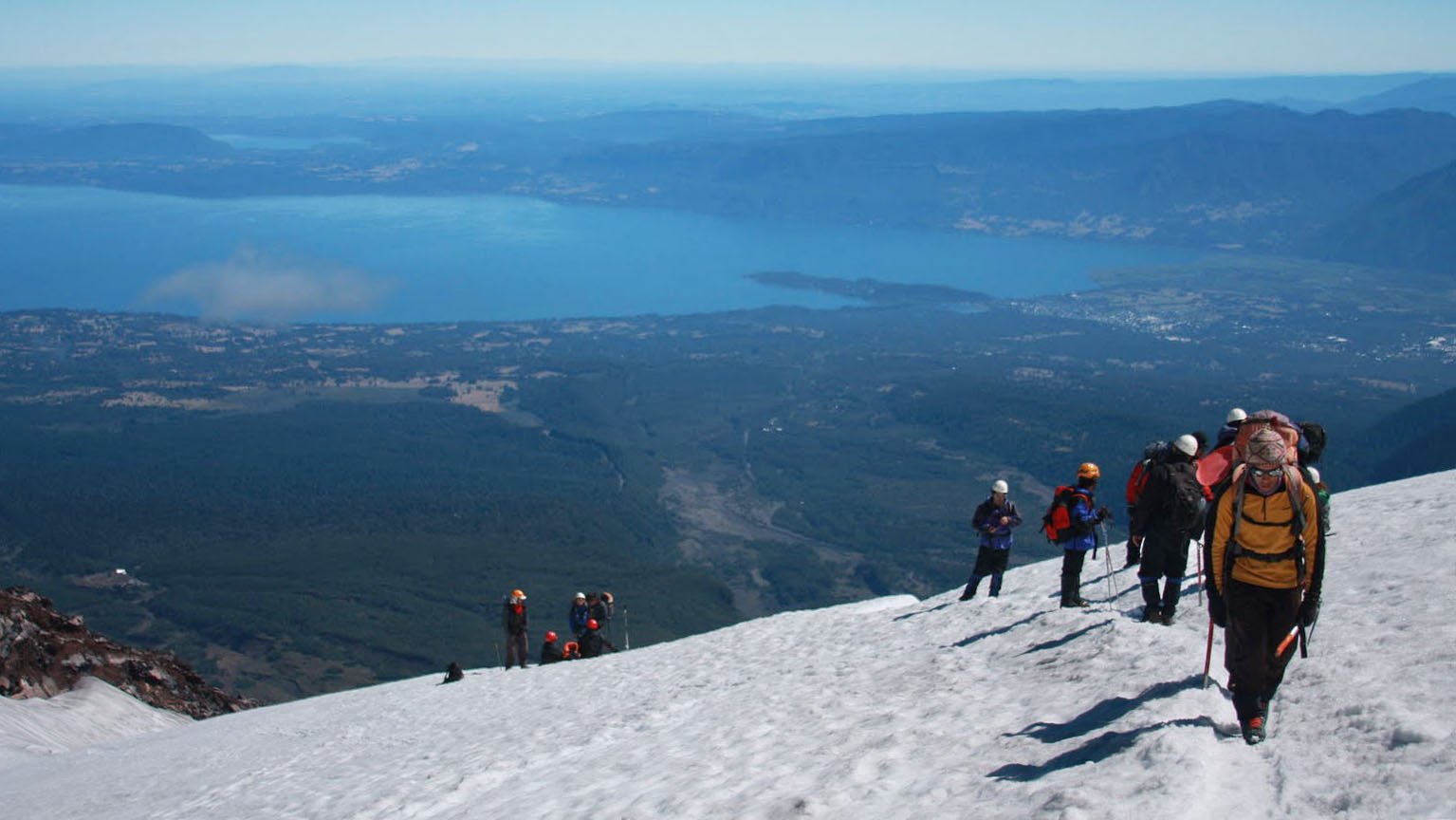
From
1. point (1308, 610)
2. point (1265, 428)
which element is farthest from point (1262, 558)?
point (1265, 428)

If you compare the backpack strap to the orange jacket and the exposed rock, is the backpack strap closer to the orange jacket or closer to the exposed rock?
the orange jacket

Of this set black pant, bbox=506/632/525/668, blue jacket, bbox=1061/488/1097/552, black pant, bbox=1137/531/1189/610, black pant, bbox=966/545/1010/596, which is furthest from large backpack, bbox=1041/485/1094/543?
black pant, bbox=506/632/525/668

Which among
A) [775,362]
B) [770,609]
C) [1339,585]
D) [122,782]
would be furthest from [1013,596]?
[775,362]

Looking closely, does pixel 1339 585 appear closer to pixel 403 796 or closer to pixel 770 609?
pixel 403 796

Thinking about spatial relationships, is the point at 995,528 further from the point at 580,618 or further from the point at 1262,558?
the point at 580,618

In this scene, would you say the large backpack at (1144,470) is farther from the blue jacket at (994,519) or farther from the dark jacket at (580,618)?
the dark jacket at (580,618)

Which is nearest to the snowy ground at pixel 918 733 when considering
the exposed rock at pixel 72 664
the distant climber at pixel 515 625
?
the distant climber at pixel 515 625
